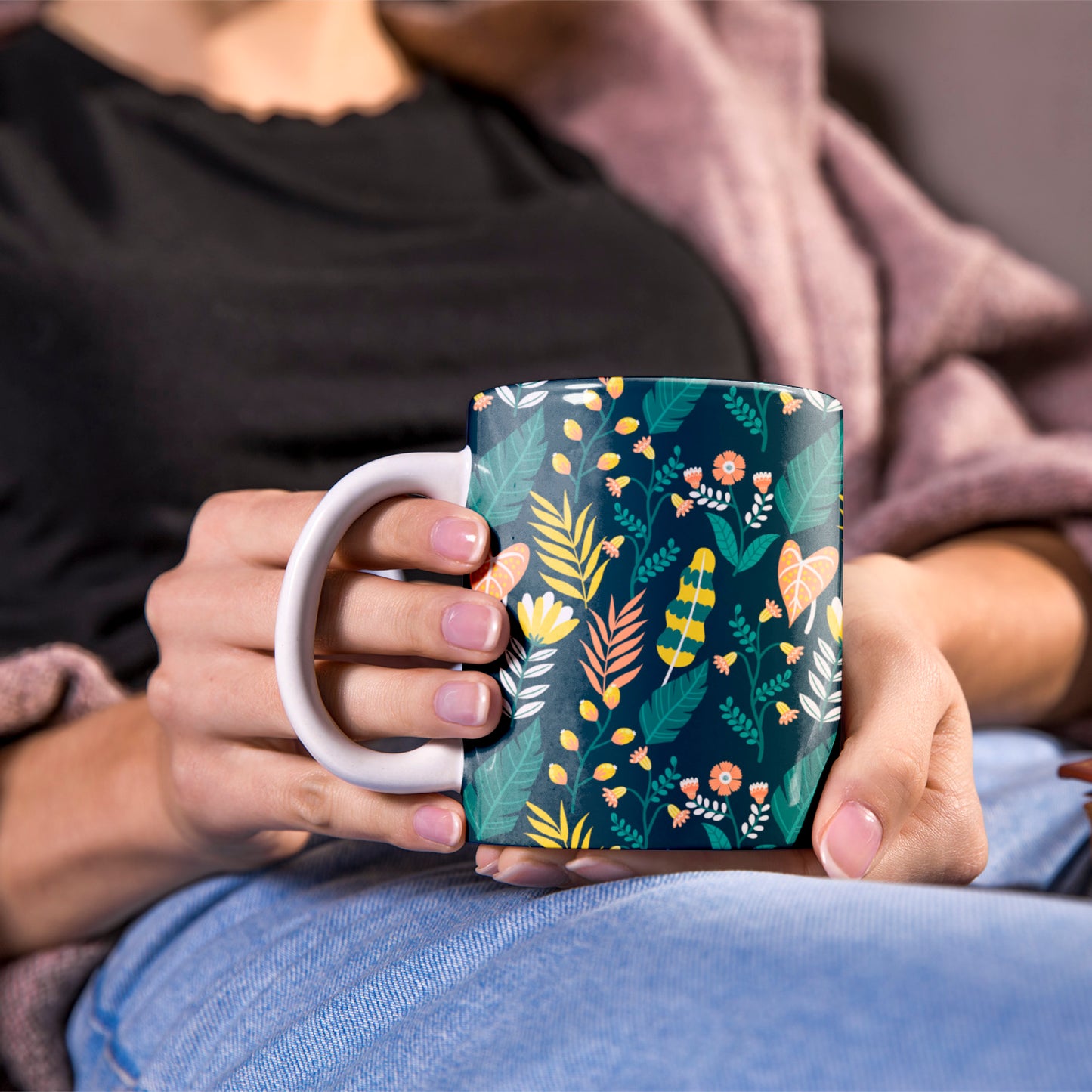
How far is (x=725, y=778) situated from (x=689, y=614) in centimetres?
7

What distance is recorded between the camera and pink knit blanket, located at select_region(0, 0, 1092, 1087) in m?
1.11

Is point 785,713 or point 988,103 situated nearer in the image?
point 785,713

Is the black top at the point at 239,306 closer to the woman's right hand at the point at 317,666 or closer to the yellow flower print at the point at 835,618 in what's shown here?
the woman's right hand at the point at 317,666

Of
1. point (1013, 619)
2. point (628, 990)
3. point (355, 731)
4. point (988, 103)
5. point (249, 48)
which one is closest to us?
point (628, 990)

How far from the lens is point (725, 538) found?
0.39 meters

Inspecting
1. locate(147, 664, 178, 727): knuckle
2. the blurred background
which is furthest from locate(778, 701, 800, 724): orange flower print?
the blurred background

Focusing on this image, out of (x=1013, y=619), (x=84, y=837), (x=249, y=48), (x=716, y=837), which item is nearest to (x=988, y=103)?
(x=1013, y=619)

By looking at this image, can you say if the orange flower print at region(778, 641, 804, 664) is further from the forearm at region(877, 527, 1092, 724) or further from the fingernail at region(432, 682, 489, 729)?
the forearm at region(877, 527, 1092, 724)

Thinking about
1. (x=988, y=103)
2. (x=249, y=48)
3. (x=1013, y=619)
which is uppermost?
(x=249, y=48)

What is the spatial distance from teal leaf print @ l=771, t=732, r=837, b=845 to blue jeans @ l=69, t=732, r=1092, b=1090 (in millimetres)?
27

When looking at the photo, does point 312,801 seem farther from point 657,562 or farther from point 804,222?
point 804,222

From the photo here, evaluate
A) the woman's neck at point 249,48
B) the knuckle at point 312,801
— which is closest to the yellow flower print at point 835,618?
the knuckle at point 312,801

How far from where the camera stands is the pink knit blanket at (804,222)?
1112 mm

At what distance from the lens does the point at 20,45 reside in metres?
1.01
